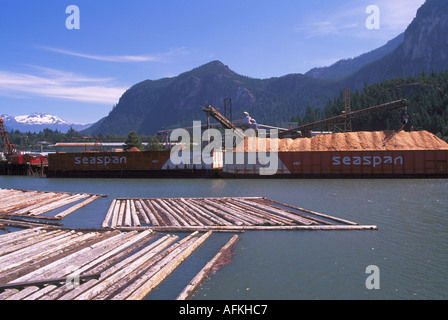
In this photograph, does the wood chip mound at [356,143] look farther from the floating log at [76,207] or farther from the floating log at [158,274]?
the floating log at [158,274]

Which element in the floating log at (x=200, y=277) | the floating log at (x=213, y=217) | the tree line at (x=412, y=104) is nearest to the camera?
the floating log at (x=200, y=277)

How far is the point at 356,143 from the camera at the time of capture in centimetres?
4853

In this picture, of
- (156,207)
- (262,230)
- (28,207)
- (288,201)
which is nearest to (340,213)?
(288,201)

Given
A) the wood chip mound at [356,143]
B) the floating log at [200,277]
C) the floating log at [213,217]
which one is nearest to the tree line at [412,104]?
the wood chip mound at [356,143]

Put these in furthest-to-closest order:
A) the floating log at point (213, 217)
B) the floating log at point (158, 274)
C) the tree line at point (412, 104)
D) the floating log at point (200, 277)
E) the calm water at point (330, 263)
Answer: the tree line at point (412, 104) < the floating log at point (213, 217) < the calm water at point (330, 263) < the floating log at point (200, 277) < the floating log at point (158, 274)

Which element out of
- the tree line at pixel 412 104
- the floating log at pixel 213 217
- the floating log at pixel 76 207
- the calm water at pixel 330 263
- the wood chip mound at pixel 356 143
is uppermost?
the tree line at pixel 412 104

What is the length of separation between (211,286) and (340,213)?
12.9m

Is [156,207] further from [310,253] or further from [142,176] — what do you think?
[142,176]

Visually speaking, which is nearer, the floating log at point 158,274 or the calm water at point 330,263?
the floating log at point 158,274

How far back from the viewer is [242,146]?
4819 cm

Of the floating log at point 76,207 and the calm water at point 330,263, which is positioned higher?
the floating log at point 76,207

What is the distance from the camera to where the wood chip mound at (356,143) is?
47.1m

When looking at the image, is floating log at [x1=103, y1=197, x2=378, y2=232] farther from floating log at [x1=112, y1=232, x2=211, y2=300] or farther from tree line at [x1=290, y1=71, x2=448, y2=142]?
tree line at [x1=290, y1=71, x2=448, y2=142]

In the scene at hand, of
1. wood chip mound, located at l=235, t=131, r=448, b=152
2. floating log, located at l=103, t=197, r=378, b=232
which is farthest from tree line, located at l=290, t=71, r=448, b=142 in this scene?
floating log, located at l=103, t=197, r=378, b=232
